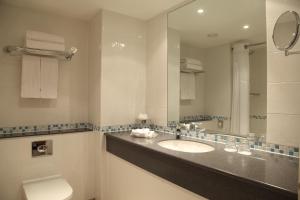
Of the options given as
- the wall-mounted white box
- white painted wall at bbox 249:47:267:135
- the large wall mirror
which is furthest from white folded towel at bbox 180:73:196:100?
the wall-mounted white box

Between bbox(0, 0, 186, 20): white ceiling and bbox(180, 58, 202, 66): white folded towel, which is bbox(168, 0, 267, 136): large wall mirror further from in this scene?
bbox(0, 0, 186, 20): white ceiling

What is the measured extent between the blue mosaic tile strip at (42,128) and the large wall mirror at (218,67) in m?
1.10

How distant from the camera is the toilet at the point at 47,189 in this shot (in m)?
1.57

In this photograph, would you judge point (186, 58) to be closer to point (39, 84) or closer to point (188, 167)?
point (188, 167)

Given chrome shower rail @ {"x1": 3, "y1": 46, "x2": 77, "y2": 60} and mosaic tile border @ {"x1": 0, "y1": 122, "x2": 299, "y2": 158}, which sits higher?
chrome shower rail @ {"x1": 3, "y1": 46, "x2": 77, "y2": 60}

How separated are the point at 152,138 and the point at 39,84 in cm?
129

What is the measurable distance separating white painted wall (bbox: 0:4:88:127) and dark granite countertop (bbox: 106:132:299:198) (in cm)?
134

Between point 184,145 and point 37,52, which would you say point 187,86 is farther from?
point 37,52

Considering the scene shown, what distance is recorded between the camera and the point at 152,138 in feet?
6.10

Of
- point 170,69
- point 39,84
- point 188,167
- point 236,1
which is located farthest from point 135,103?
point 236,1

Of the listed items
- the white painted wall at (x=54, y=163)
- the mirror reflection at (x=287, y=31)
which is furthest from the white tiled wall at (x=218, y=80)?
the white painted wall at (x=54, y=163)

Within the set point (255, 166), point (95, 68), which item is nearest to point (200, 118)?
point (255, 166)

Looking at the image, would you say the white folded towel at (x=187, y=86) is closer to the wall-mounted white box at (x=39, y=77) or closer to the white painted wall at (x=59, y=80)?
the white painted wall at (x=59, y=80)

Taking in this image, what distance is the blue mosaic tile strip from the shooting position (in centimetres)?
197
